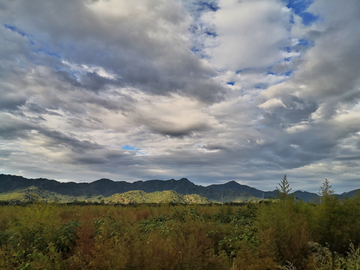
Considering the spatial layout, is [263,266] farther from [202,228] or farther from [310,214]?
[310,214]

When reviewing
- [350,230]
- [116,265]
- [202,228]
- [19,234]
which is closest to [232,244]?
[202,228]

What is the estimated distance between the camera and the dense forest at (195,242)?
27.8ft

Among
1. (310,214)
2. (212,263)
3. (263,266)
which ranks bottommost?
Result: (263,266)

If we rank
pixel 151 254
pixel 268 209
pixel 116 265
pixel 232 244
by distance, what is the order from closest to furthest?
pixel 116 265, pixel 151 254, pixel 232 244, pixel 268 209

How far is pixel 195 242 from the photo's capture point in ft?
34.6

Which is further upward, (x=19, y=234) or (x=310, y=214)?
(x=310, y=214)

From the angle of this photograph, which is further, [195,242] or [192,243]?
[195,242]

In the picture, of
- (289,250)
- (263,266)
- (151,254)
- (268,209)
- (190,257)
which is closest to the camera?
(151,254)

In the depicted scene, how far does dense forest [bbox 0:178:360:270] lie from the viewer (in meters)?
8.47

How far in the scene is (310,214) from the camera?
19.9m

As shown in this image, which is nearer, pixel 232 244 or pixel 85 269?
pixel 85 269

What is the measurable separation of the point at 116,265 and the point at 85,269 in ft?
5.39

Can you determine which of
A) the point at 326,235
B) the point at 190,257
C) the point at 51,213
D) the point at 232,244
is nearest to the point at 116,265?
the point at 190,257

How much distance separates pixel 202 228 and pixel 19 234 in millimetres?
10439
